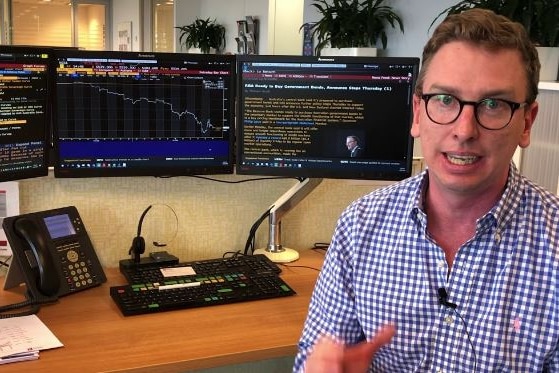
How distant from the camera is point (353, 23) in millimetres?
4680

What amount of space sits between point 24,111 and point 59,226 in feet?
1.10

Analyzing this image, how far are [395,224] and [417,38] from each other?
3631 mm

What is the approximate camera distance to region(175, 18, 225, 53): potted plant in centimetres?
846

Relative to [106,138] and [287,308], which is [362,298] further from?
[106,138]

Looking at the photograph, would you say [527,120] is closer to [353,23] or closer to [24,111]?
[24,111]

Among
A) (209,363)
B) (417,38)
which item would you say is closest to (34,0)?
(417,38)

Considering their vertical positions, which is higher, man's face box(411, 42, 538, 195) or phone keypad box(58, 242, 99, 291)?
man's face box(411, 42, 538, 195)

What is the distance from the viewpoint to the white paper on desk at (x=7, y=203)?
1840 mm

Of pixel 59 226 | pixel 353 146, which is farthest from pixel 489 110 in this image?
pixel 59 226

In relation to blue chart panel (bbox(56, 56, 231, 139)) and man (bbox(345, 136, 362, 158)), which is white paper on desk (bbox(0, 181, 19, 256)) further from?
man (bbox(345, 136, 362, 158))

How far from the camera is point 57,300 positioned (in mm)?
1702

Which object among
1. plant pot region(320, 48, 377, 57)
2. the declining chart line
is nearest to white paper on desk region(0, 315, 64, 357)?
the declining chart line

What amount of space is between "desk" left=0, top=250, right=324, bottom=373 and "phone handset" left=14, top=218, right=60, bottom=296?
0.05 meters

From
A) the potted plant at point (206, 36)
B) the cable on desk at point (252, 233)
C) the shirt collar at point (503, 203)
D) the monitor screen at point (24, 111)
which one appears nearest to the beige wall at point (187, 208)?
the cable on desk at point (252, 233)
